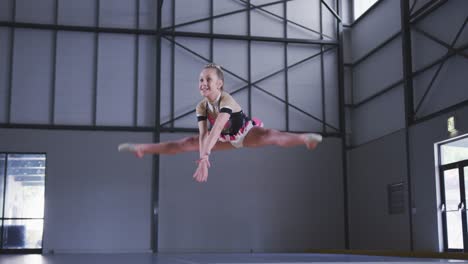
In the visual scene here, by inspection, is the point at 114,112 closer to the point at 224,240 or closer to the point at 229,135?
the point at 224,240

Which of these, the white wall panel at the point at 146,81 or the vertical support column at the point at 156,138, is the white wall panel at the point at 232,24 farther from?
the white wall panel at the point at 146,81

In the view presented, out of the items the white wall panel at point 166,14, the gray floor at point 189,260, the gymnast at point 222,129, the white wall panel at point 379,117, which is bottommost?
the gray floor at point 189,260

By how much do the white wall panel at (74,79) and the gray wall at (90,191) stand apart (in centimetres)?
74

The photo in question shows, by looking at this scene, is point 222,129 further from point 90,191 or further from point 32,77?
point 32,77

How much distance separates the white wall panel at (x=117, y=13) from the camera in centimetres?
2655

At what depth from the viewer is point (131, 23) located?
26.8 meters

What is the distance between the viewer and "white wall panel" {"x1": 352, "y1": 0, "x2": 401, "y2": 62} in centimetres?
2488

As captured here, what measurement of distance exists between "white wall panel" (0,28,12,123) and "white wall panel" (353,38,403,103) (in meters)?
15.1

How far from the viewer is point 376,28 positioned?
26.3 m

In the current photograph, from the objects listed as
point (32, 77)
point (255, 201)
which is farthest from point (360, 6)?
point (32, 77)

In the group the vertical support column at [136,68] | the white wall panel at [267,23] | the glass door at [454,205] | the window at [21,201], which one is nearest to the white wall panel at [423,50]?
the glass door at [454,205]

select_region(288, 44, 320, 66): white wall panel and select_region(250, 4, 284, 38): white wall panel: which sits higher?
select_region(250, 4, 284, 38): white wall panel

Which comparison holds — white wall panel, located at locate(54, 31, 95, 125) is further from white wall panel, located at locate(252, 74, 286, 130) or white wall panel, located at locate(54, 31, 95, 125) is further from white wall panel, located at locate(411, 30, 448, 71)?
white wall panel, located at locate(411, 30, 448, 71)

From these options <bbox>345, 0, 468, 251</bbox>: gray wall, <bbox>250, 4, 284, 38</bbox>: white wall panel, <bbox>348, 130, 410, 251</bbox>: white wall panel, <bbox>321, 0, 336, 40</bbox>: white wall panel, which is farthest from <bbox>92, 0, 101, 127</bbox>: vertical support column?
<bbox>348, 130, 410, 251</bbox>: white wall panel
